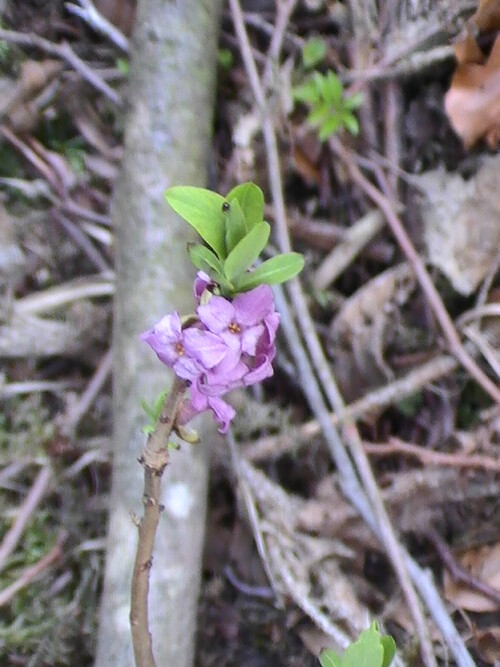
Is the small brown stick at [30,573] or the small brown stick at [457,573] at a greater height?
the small brown stick at [30,573]

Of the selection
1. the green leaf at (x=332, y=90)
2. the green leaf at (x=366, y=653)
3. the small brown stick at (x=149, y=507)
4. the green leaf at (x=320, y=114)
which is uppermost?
the green leaf at (x=332, y=90)

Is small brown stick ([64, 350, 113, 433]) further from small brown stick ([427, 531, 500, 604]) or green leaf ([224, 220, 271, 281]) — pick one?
green leaf ([224, 220, 271, 281])

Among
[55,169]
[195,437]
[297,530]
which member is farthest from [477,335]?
[55,169]

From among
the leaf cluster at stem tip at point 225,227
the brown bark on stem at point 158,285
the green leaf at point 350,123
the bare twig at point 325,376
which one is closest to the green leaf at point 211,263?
the leaf cluster at stem tip at point 225,227

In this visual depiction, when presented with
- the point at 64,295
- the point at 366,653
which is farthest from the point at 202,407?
the point at 64,295

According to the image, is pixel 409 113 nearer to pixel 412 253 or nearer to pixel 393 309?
pixel 412 253

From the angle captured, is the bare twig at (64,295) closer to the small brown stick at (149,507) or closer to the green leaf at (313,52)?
the green leaf at (313,52)

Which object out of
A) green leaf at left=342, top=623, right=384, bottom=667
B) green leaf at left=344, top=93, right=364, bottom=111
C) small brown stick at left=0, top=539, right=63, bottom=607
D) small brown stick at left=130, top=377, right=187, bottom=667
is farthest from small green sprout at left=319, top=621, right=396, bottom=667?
green leaf at left=344, top=93, right=364, bottom=111
